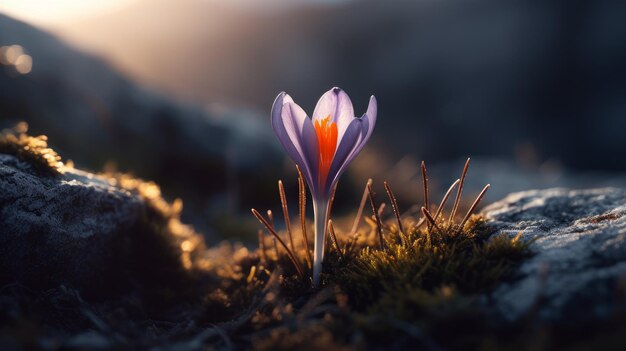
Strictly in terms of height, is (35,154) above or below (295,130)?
above

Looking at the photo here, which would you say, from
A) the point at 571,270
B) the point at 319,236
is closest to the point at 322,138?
the point at 319,236

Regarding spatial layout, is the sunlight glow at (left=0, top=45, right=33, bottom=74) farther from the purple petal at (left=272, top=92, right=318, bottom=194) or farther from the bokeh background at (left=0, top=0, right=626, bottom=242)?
the purple petal at (left=272, top=92, right=318, bottom=194)

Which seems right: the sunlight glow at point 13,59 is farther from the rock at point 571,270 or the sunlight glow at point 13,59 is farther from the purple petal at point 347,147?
the rock at point 571,270

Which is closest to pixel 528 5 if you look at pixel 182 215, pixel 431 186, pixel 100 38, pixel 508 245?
pixel 431 186

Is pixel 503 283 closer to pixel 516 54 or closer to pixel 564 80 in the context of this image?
pixel 564 80

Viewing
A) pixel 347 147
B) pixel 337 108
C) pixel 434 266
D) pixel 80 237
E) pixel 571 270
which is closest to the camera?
pixel 571 270

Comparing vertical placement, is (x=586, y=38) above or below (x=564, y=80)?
above

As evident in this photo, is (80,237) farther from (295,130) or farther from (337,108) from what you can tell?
(337,108)

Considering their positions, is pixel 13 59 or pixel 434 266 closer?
pixel 434 266
